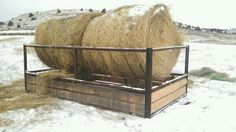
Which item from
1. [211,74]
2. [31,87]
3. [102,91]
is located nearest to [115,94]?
[102,91]

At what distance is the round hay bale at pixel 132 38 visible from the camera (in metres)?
5.61

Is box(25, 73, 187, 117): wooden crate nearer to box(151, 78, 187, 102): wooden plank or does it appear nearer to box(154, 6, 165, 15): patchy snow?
box(151, 78, 187, 102): wooden plank

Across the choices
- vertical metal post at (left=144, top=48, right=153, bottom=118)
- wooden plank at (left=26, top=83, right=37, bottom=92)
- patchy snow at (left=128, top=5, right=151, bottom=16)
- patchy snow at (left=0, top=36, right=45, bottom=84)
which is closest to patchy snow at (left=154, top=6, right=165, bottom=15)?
patchy snow at (left=128, top=5, right=151, bottom=16)

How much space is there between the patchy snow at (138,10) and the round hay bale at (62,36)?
1279 millimetres

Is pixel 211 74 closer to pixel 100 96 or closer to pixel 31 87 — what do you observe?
pixel 100 96

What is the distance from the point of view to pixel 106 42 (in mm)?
6039

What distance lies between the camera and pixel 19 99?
21.2ft

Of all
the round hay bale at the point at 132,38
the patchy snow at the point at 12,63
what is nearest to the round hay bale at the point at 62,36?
the round hay bale at the point at 132,38

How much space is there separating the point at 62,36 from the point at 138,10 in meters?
1.89

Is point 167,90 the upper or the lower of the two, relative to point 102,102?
upper

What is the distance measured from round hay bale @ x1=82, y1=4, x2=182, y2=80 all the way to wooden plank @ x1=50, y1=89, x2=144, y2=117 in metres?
0.70

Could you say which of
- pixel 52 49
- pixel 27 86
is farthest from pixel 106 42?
pixel 27 86

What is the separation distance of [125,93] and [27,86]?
292 cm

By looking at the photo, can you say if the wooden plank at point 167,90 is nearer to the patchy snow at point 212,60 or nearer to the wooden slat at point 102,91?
the wooden slat at point 102,91
